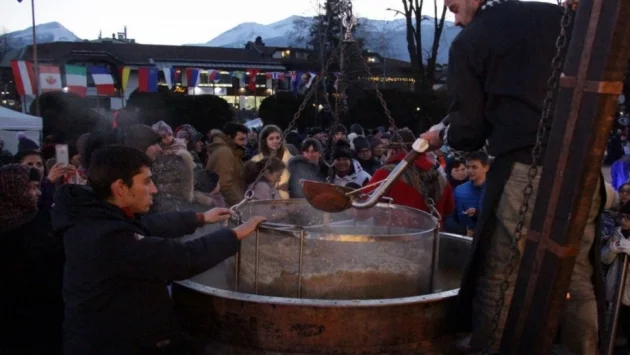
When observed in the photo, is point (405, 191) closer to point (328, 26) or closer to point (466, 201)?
point (466, 201)

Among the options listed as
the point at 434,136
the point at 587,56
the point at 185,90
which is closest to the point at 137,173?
the point at 434,136

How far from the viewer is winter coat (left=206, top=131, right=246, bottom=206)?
6339 millimetres

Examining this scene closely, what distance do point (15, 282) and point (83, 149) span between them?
5.20ft

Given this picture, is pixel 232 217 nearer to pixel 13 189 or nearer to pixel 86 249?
pixel 86 249

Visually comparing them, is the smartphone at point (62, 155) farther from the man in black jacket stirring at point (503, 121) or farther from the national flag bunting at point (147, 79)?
the national flag bunting at point (147, 79)

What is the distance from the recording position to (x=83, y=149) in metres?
4.98

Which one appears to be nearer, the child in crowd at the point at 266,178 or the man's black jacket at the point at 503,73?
the man's black jacket at the point at 503,73

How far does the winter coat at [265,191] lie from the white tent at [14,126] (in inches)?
325

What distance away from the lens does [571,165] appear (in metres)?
1.98

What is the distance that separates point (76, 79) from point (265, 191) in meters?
13.2

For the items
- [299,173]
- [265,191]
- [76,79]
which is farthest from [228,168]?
[76,79]

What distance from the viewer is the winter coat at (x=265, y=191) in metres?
5.63

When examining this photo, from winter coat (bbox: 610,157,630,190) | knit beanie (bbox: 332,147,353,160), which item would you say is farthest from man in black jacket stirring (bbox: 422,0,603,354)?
winter coat (bbox: 610,157,630,190)

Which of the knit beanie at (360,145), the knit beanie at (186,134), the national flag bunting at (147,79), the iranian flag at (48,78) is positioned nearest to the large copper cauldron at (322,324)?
the knit beanie at (360,145)
